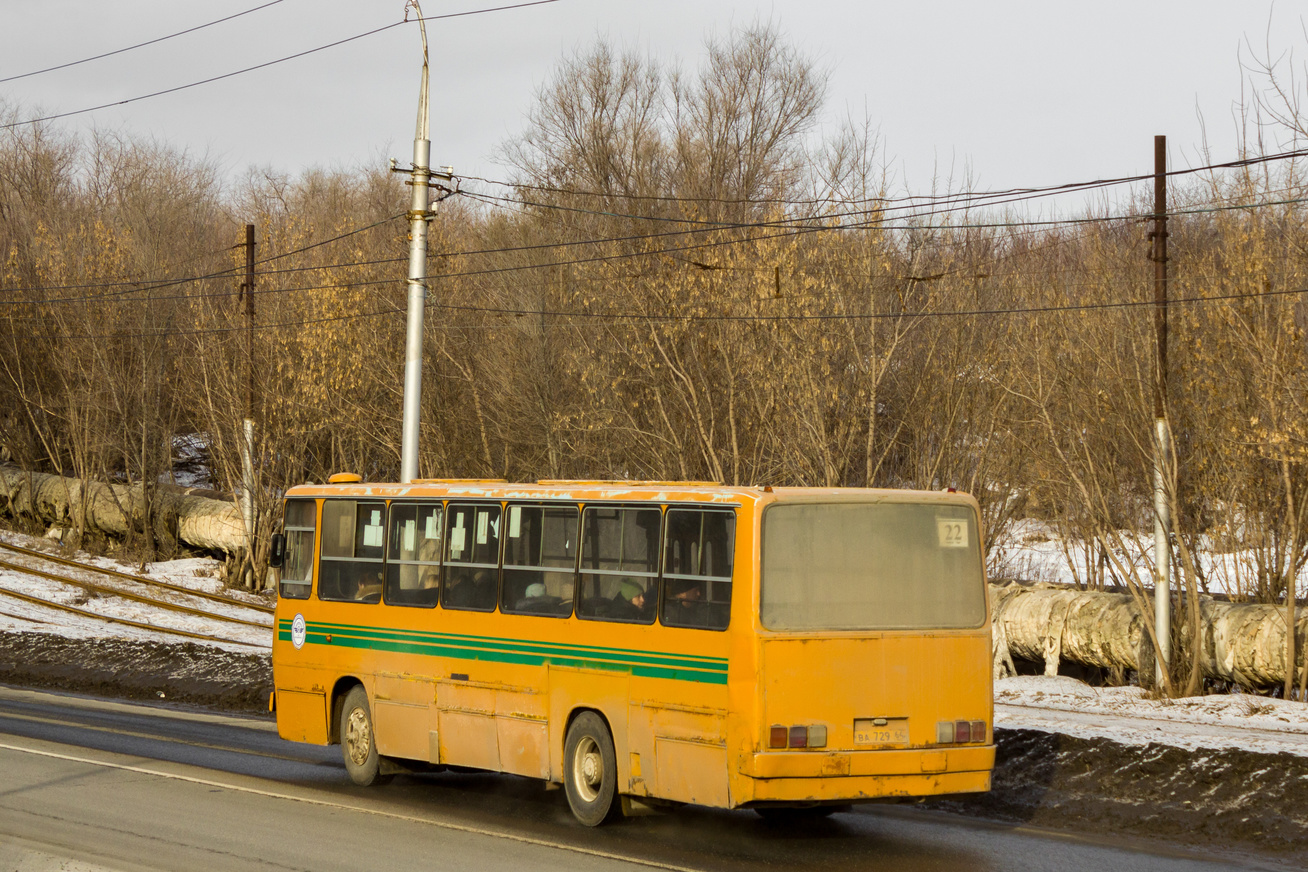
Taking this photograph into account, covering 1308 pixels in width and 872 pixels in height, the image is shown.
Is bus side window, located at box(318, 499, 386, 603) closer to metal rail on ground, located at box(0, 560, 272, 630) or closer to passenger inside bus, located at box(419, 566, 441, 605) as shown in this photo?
passenger inside bus, located at box(419, 566, 441, 605)

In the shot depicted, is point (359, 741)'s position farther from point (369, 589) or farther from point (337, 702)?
point (369, 589)

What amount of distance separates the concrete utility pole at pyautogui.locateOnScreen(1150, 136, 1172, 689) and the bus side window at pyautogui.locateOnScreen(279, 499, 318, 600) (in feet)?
40.6

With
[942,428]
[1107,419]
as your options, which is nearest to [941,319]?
[942,428]

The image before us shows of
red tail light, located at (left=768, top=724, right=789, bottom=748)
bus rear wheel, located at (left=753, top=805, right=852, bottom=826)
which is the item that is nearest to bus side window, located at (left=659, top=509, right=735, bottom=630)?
red tail light, located at (left=768, top=724, right=789, bottom=748)

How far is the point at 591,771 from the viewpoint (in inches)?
418

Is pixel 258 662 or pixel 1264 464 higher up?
pixel 1264 464

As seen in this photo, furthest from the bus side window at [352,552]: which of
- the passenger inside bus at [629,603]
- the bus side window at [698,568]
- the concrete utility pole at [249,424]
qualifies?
the concrete utility pole at [249,424]

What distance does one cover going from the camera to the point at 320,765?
550 inches

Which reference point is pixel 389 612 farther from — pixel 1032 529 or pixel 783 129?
pixel 783 129

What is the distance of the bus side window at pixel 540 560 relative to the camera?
10883 millimetres

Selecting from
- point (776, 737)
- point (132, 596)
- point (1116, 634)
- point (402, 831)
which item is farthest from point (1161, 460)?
point (132, 596)

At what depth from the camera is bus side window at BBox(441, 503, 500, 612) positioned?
1159cm

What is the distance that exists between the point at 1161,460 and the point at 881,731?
Result: 1228 cm

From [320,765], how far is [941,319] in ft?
52.6
